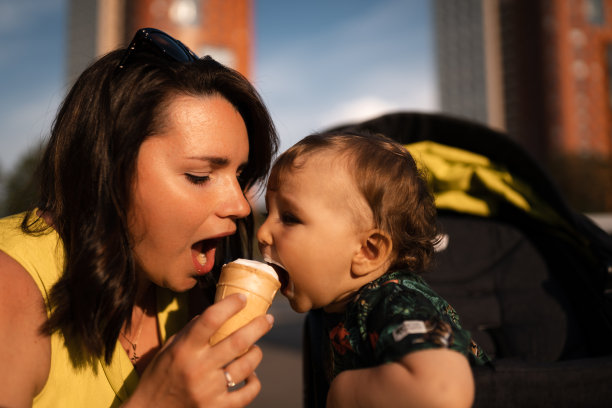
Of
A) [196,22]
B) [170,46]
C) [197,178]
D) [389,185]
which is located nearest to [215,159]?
[197,178]

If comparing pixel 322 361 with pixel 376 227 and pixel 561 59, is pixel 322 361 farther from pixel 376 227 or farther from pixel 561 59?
pixel 561 59

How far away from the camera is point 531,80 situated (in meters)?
32.0

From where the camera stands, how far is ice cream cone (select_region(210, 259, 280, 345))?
1.38m

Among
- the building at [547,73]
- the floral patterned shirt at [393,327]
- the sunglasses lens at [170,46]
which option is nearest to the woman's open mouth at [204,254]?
the floral patterned shirt at [393,327]

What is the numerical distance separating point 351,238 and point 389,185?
0.23m

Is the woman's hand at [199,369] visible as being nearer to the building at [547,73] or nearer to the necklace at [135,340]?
the necklace at [135,340]

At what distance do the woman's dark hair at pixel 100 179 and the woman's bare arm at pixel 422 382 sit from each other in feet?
2.74

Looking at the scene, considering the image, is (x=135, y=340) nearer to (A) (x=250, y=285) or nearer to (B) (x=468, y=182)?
(A) (x=250, y=285)

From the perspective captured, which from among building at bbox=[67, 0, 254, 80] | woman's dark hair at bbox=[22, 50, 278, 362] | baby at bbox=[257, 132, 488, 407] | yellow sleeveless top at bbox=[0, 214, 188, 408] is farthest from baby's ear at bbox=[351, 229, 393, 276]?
building at bbox=[67, 0, 254, 80]

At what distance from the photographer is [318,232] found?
156cm

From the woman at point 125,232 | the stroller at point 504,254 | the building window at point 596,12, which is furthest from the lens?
the building window at point 596,12

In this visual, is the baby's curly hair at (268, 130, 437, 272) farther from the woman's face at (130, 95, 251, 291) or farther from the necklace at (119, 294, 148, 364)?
the necklace at (119, 294, 148, 364)

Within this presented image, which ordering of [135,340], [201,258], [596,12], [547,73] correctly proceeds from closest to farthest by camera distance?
[201,258] → [135,340] → [547,73] → [596,12]

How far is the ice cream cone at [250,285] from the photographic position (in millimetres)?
1385
